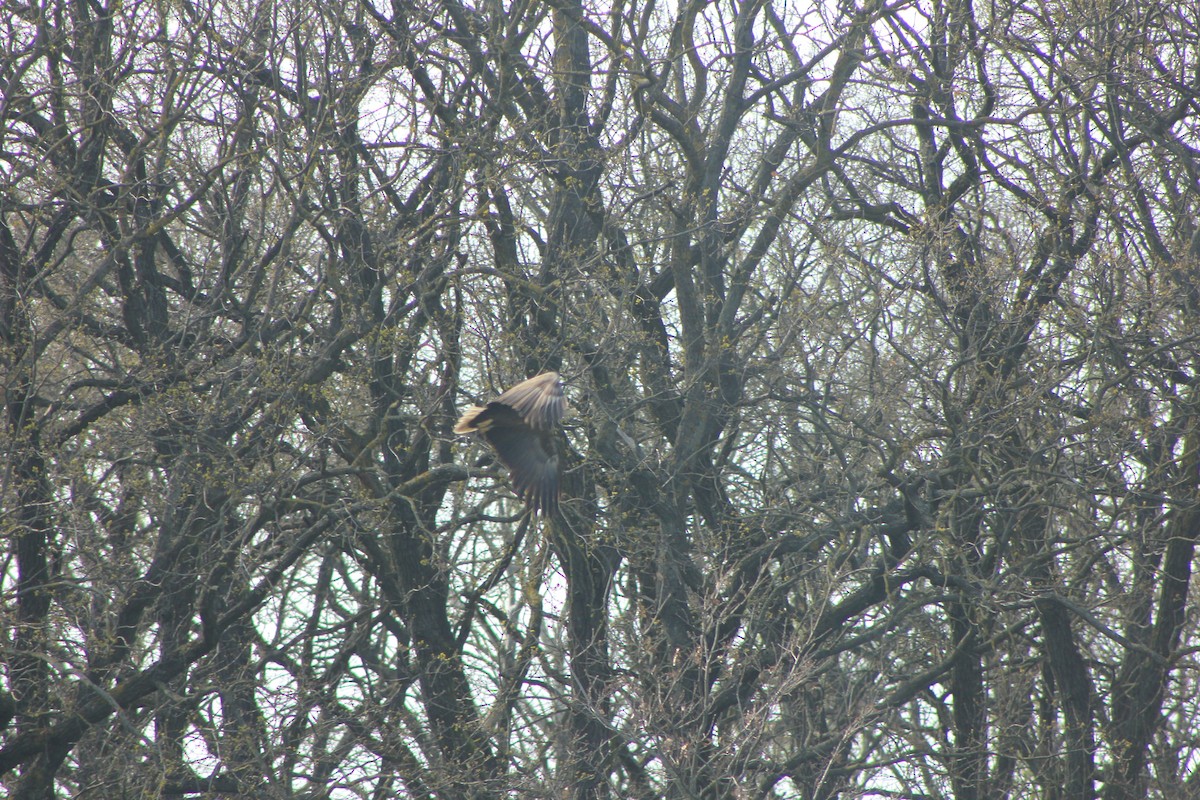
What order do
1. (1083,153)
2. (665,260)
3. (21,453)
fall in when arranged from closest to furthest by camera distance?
1. (21,453)
2. (1083,153)
3. (665,260)

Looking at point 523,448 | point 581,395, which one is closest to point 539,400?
point 523,448

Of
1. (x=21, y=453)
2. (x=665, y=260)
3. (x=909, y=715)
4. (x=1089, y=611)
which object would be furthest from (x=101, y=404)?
(x=909, y=715)

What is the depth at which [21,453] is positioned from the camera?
7832 millimetres

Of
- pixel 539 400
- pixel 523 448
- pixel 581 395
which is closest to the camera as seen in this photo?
pixel 539 400

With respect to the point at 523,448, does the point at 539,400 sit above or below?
below

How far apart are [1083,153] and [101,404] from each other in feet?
25.8

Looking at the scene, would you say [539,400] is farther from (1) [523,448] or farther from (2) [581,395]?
(2) [581,395]

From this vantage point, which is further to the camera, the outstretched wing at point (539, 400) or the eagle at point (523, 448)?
the eagle at point (523, 448)

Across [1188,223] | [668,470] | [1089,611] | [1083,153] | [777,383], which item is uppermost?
[1083,153]

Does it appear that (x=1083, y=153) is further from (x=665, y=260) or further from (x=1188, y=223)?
(x=665, y=260)

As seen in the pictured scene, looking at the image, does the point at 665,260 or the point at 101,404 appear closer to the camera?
the point at 101,404

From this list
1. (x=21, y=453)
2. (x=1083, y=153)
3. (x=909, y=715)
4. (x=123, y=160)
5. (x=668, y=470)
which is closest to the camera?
(x=21, y=453)

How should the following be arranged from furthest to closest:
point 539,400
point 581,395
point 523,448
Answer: point 581,395
point 523,448
point 539,400

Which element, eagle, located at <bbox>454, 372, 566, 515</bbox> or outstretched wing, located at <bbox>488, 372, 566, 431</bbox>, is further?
eagle, located at <bbox>454, 372, 566, 515</bbox>
